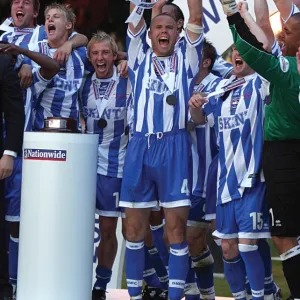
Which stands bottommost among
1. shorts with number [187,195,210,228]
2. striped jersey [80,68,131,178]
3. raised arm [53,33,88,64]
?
shorts with number [187,195,210,228]

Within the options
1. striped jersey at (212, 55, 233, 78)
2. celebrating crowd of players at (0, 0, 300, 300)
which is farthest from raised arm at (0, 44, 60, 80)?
striped jersey at (212, 55, 233, 78)

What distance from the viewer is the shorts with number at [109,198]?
27.7 feet

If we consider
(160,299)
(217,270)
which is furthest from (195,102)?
(217,270)

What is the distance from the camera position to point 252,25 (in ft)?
23.3

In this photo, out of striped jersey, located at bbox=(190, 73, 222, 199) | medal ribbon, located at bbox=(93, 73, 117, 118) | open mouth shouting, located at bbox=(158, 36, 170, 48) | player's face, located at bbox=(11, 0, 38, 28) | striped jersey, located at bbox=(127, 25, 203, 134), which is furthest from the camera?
player's face, located at bbox=(11, 0, 38, 28)

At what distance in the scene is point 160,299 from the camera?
8.55 metres

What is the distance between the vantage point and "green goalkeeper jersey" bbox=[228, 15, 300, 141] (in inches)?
264

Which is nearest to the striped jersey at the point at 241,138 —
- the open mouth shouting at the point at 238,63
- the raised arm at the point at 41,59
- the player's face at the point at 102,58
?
the open mouth shouting at the point at 238,63

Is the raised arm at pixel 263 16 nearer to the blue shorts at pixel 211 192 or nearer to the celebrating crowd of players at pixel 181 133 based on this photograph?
the celebrating crowd of players at pixel 181 133

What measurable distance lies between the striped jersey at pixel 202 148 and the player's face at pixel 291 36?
1136 mm

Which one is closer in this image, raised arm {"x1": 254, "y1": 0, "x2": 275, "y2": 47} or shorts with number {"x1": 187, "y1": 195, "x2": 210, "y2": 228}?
raised arm {"x1": 254, "y1": 0, "x2": 275, "y2": 47}

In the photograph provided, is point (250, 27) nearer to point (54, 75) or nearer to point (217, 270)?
point (54, 75)

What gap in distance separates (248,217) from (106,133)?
161 centimetres

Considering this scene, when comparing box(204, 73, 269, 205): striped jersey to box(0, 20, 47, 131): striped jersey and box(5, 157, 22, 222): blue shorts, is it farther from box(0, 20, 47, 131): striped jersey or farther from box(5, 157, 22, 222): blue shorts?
box(0, 20, 47, 131): striped jersey
